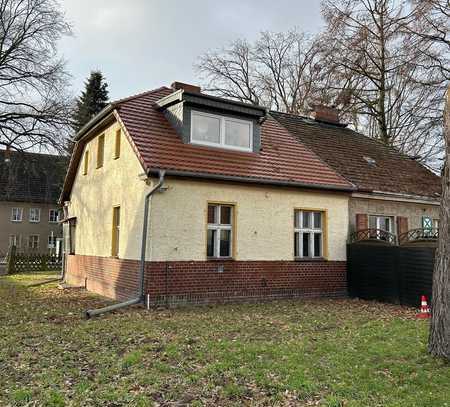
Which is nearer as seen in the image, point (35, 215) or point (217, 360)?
point (217, 360)

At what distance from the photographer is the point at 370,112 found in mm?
27250

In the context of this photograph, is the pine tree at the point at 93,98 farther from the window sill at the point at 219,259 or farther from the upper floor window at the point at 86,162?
the window sill at the point at 219,259

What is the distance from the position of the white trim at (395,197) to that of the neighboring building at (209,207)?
2.93 ft

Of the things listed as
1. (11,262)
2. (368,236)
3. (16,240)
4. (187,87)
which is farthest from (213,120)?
(16,240)

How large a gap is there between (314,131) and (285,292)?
873cm

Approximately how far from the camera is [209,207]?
517 inches

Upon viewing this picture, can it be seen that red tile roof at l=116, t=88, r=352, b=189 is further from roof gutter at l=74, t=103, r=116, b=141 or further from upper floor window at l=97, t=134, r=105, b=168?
upper floor window at l=97, t=134, r=105, b=168

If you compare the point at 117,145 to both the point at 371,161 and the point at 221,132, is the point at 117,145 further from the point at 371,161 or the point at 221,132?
the point at 371,161

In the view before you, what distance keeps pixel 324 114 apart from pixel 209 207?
1149 centimetres

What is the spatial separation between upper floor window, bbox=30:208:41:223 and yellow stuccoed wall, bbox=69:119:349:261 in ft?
104

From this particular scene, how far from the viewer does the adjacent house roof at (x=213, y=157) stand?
41.4ft

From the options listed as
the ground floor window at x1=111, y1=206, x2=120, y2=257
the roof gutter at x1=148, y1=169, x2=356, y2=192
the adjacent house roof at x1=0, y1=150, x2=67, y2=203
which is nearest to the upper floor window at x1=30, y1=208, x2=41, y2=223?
the adjacent house roof at x1=0, y1=150, x2=67, y2=203

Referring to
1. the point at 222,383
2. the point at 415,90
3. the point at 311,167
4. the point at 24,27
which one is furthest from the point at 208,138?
the point at 24,27

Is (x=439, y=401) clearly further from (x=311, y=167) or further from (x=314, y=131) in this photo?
(x=314, y=131)
